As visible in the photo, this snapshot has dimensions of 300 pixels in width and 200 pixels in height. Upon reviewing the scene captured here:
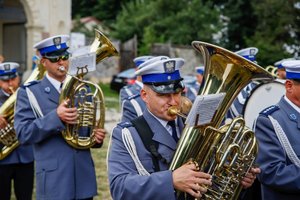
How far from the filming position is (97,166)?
28.0ft

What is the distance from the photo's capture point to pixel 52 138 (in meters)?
4.48

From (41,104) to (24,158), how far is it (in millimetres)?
1340

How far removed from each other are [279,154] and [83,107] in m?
1.69

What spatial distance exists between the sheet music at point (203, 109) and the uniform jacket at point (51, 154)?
5.74 feet

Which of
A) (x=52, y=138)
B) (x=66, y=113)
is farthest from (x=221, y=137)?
(x=52, y=138)

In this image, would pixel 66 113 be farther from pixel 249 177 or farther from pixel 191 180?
pixel 191 180

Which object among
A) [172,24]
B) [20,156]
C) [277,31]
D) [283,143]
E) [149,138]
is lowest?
[172,24]

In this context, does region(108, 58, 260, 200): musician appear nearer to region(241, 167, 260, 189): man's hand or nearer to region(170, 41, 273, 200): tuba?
region(170, 41, 273, 200): tuba

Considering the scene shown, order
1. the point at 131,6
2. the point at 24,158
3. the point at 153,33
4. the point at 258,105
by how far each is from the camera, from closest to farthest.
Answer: the point at 258,105 → the point at 24,158 → the point at 153,33 → the point at 131,6

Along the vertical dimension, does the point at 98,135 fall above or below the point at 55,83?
below

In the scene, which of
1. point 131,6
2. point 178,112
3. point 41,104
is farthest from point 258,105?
point 131,6

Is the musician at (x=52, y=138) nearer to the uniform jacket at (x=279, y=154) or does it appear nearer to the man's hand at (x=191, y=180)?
the uniform jacket at (x=279, y=154)

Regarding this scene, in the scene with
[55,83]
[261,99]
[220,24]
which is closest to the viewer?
[55,83]

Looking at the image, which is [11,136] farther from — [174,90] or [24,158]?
[174,90]
